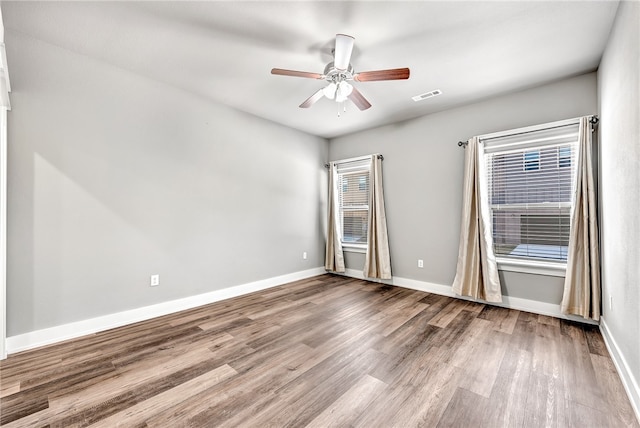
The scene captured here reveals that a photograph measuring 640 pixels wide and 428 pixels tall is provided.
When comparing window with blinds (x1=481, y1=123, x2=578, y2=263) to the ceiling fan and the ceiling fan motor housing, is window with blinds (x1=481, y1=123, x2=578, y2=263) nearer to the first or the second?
the ceiling fan

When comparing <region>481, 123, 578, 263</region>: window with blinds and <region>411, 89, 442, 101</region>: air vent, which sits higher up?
<region>411, 89, 442, 101</region>: air vent

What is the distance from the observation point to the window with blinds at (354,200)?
4.98m

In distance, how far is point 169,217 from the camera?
3230 mm

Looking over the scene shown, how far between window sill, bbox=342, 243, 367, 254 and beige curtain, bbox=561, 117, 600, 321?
271cm

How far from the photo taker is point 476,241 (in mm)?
3494

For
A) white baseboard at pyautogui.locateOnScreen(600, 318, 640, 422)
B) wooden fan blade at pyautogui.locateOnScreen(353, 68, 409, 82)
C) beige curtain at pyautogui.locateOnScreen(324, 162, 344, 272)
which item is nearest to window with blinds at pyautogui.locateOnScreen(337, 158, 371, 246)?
beige curtain at pyautogui.locateOnScreen(324, 162, 344, 272)

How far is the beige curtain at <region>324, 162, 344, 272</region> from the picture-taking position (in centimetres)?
510

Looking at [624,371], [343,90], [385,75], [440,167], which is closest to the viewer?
[624,371]

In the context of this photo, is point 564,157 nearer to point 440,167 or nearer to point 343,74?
point 440,167

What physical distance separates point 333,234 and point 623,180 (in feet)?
12.4

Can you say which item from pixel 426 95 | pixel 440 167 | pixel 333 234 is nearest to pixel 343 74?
pixel 426 95

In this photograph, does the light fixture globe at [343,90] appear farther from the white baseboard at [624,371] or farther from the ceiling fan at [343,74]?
the white baseboard at [624,371]

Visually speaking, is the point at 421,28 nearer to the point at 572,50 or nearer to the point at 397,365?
the point at 572,50

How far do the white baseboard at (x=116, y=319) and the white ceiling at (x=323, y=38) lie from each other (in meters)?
2.56
